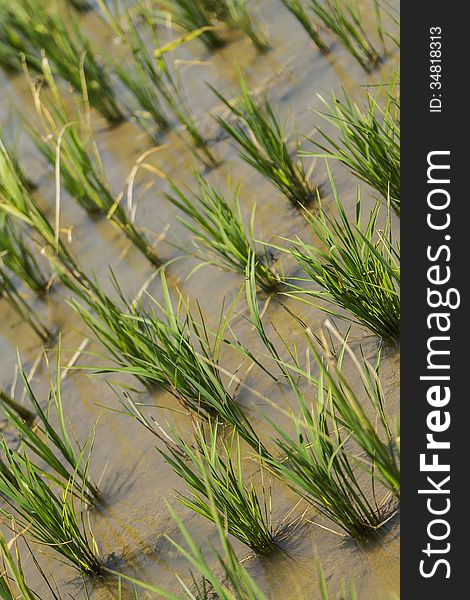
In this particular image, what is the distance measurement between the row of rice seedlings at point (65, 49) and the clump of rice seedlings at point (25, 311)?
0.96 metres

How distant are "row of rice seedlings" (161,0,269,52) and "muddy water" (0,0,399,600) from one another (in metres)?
0.07

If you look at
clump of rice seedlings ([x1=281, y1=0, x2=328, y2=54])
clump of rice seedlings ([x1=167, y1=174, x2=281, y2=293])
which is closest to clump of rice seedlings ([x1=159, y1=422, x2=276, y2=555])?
clump of rice seedlings ([x1=167, y1=174, x2=281, y2=293])

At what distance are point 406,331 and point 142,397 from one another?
0.90m

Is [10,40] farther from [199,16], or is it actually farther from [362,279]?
[362,279]

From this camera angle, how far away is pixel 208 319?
2.81 meters

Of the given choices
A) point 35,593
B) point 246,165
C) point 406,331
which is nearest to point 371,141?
point 406,331

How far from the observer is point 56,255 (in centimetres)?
309

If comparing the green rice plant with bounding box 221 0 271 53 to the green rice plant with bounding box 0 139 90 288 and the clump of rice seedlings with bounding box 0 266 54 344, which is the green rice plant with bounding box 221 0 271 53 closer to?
the green rice plant with bounding box 0 139 90 288

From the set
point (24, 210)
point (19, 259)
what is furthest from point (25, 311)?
point (24, 210)

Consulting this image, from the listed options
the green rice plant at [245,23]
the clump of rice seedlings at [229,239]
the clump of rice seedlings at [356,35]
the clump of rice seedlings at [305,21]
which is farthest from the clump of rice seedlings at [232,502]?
the green rice plant at [245,23]

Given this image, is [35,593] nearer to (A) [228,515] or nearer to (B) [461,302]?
(A) [228,515]

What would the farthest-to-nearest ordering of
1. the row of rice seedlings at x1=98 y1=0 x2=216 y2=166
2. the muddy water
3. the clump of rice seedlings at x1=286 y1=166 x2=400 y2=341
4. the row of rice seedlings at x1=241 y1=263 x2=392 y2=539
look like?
A: 1. the row of rice seedlings at x1=98 y1=0 x2=216 y2=166
2. the clump of rice seedlings at x1=286 y1=166 x2=400 y2=341
3. the muddy water
4. the row of rice seedlings at x1=241 y1=263 x2=392 y2=539

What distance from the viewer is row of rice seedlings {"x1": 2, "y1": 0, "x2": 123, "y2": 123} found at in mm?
3799

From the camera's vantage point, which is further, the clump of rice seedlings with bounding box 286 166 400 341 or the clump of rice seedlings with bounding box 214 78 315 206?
the clump of rice seedlings with bounding box 214 78 315 206
